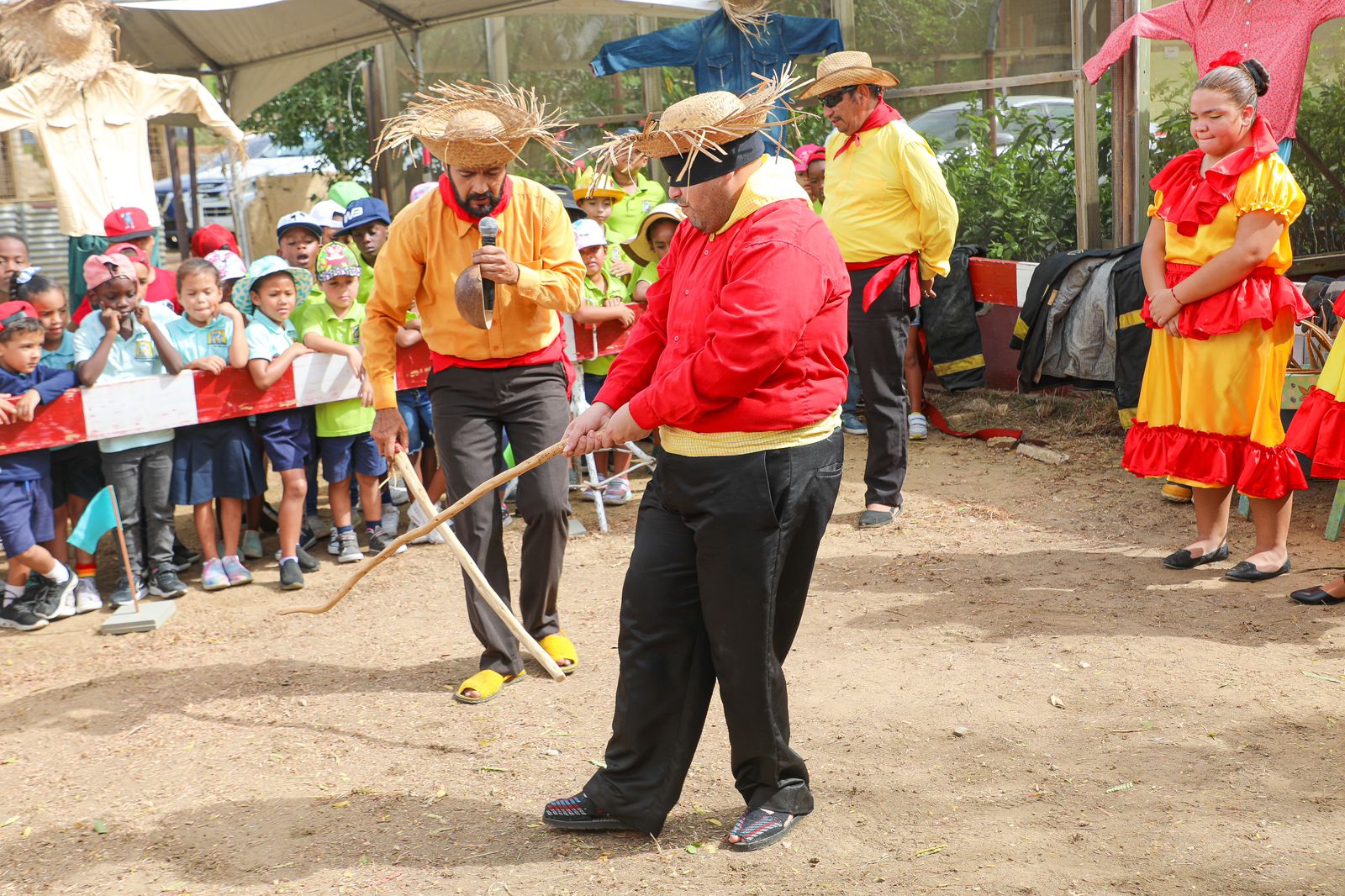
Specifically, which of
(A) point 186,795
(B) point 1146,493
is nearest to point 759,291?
(A) point 186,795

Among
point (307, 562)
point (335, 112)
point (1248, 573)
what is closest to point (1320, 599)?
point (1248, 573)

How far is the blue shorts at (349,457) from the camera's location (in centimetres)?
657

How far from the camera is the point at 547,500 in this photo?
4.75 meters

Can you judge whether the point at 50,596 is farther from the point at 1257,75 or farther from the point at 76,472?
the point at 1257,75

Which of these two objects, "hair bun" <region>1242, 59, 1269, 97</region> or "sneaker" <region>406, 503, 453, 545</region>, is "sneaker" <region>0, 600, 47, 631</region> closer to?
"sneaker" <region>406, 503, 453, 545</region>

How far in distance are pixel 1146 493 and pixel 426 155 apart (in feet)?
26.6

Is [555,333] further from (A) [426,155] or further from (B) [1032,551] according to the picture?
(A) [426,155]

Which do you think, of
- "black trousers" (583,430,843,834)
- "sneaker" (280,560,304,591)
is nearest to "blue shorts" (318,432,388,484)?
"sneaker" (280,560,304,591)

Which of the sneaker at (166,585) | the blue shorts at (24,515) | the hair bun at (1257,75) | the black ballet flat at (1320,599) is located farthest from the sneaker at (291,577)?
the hair bun at (1257,75)

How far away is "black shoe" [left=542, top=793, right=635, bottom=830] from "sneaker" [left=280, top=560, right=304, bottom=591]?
300cm

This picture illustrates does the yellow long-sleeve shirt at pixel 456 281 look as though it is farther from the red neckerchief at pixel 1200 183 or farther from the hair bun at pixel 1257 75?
the hair bun at pixel 1257 75

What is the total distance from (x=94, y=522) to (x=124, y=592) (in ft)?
1.55

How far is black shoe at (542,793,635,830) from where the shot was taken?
362cm

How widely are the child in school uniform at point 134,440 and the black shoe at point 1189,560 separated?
4.53 metres
